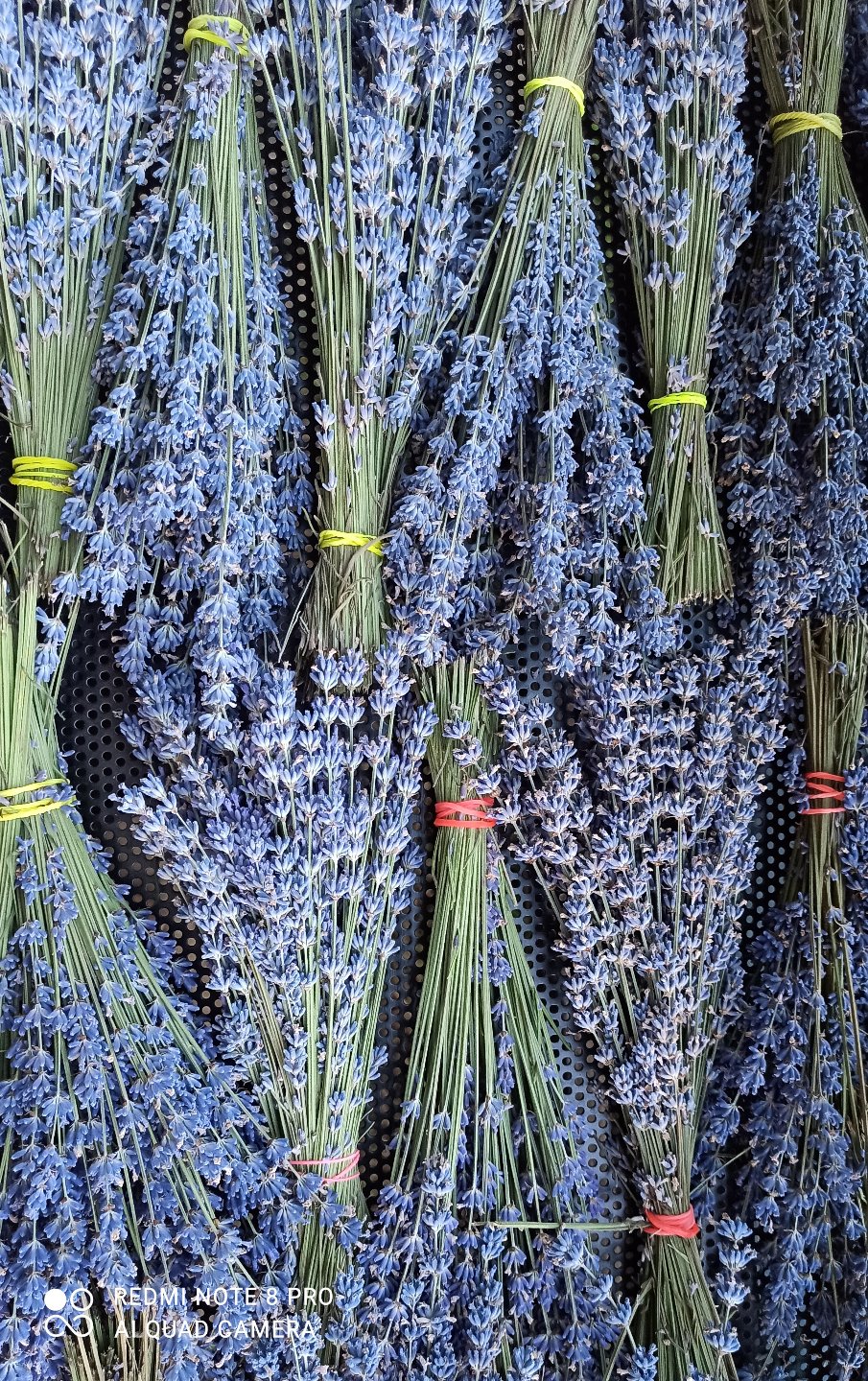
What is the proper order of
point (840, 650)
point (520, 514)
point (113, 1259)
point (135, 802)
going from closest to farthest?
1. point (113, 1259)
2. point (135, 802)
3. point (520, 514)
4. point (840, 650)

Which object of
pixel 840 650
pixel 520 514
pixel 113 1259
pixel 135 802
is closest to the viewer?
pixel 113 1259

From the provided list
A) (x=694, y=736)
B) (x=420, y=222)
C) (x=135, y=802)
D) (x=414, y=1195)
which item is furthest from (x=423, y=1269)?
(x=420, y=222)

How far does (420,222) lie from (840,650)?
2.62 feet

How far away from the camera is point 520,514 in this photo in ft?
4.29

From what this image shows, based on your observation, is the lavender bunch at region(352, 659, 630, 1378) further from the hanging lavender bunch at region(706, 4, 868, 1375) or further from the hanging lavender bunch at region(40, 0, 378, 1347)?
the hanging lavender bunch at region(706, 4, 868, 1375)

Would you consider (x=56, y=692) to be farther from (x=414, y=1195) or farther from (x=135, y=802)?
(x=414, y=1195)

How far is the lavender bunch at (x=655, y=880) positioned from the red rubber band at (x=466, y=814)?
31 millimetres

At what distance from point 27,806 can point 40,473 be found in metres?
0.39

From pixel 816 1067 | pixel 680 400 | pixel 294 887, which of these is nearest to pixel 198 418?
pixel 294 887

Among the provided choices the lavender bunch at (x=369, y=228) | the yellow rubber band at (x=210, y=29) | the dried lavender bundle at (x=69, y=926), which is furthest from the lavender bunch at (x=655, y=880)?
the yellow rubber band at (x=210, y=29)

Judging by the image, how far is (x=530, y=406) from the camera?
1.32m

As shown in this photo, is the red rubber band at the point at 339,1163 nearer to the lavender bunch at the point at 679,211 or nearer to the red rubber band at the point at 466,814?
the red rubber band at the point at 466,814

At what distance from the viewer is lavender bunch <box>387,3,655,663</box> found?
4.02 feet

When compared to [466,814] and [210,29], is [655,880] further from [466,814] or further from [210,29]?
[210,29]
